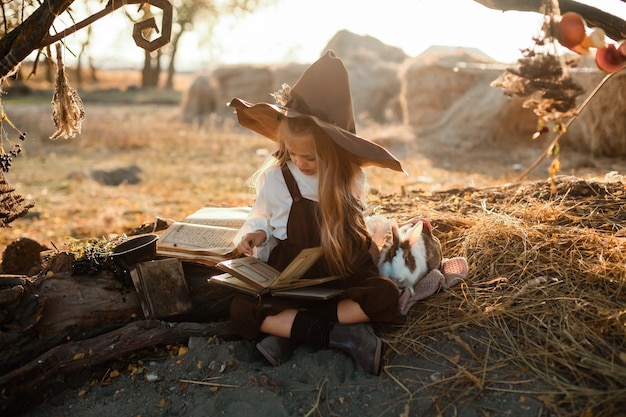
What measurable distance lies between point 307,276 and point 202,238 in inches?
36.1

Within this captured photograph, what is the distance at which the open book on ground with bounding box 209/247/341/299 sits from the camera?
9.67 feet

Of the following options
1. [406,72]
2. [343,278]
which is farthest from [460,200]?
[406,72]

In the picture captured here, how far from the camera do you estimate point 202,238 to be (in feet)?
12.5

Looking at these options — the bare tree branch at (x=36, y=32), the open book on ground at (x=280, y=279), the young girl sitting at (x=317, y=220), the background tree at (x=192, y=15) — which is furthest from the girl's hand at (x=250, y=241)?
the background tree at (x=192, y=15)

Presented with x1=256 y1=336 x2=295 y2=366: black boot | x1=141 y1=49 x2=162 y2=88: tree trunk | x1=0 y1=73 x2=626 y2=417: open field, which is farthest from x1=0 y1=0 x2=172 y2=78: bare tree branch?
x1=141 y1=49 x2=162 y2=88: tree trunk

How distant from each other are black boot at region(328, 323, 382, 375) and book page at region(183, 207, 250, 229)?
1.28m

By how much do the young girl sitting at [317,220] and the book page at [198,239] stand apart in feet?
0.92

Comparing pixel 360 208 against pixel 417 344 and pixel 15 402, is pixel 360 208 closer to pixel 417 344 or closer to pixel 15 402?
pixel 417 344

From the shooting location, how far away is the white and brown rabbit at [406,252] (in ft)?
10.8

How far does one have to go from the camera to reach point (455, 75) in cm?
1470

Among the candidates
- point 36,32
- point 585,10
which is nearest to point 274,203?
point 36,32

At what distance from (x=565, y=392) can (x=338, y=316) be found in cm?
116

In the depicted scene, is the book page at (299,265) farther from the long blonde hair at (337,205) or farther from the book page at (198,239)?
the book page at (198,239)

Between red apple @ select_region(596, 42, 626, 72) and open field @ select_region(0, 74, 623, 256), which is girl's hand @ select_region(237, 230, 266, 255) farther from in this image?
red apple @ select_region(596, 42, 626, 72)
